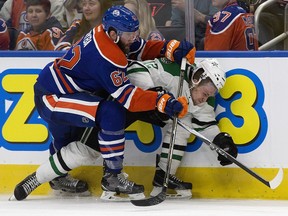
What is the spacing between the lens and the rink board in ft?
16.7

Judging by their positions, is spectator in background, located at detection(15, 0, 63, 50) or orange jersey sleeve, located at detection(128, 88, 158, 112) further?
spectator in background, located at detection(15, 0, 63, 50)

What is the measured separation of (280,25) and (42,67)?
1.36 m

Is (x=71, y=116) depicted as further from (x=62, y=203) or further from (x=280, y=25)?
(x=280, y=25)

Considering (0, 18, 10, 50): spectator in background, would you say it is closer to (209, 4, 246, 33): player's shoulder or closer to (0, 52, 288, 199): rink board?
(0, 52, 288, 199): rink board

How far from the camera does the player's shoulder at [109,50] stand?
4.70 meters

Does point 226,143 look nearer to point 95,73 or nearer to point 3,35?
point 95,73

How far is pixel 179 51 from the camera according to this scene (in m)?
4.96

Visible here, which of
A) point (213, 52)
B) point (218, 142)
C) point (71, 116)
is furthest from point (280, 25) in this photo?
point (71, 116)

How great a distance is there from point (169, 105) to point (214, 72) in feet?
1.26

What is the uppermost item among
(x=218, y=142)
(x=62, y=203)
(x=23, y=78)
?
(x=23, y=78)

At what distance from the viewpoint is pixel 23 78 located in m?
5.23

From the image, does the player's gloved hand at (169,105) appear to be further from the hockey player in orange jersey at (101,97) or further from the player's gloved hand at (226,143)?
the player's gloved hand at (226,143)

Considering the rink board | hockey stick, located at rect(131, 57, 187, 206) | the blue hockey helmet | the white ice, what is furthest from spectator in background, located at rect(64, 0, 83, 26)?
the white ice

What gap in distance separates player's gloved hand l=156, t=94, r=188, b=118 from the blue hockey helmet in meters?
0.38
